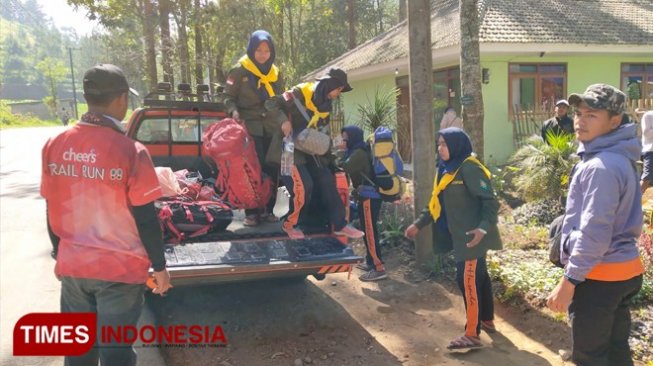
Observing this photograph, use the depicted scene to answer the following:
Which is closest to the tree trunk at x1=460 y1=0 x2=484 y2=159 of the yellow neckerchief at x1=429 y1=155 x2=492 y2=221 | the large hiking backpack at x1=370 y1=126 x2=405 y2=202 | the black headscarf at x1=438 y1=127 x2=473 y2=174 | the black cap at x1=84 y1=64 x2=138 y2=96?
the large hiking backpack at x1=370 y1=126 x2=405 y2=202

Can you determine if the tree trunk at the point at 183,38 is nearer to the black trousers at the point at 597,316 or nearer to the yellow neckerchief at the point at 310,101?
the yellow neckerchief at the point at 310,101

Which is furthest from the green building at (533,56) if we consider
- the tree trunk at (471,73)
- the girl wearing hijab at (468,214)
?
the girl wearing hijab at (468,214)

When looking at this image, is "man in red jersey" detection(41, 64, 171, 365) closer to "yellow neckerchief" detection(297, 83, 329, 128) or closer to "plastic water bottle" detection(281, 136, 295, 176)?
"plastic water bottle" detection(281, 136, 295, 176)

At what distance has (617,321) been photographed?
8.95 ft

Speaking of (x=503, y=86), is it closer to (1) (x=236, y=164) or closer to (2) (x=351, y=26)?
(1) (x=236, y=164)

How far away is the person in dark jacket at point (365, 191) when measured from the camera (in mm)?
5672

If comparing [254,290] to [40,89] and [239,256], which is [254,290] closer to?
[239,256]

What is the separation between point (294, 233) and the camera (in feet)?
15.0

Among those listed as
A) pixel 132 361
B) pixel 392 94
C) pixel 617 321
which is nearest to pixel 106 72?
pixel 132 361

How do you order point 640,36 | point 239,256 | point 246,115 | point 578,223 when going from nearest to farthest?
point 578,223, point 239,256, point 246,115, point 640,36

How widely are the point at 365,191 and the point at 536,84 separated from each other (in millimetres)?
10184

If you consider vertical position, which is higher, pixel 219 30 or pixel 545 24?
pixel 219 30

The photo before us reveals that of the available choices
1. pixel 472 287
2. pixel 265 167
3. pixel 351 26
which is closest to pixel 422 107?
pixel 265 167

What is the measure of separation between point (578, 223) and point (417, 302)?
2.78 m
